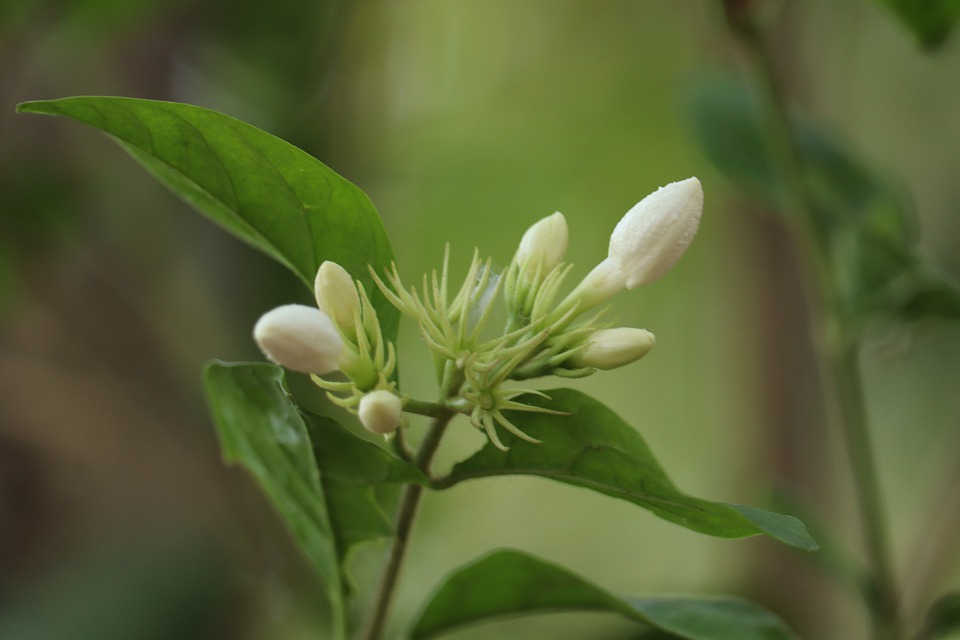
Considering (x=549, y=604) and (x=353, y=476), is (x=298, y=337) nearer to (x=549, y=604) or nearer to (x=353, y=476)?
(x=353, y=476)

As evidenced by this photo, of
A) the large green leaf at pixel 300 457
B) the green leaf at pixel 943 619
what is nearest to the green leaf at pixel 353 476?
the large green leaf at pixel 300 457

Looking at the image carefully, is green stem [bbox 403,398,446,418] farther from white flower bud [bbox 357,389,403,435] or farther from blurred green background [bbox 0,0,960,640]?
blurred green background [bbox 0,0,960,640]

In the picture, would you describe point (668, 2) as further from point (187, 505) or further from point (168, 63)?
point (187, 505)

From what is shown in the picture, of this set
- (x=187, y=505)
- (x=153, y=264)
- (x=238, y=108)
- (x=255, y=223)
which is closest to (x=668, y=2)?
(x=238, y=108)

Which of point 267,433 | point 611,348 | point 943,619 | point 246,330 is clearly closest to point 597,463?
point 611,348

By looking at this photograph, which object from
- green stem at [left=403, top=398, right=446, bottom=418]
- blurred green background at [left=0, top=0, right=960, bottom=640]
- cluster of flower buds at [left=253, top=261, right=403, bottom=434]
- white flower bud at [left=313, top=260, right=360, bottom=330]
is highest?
white flower bud at [left=313, top=260, right=360, bottom=330]

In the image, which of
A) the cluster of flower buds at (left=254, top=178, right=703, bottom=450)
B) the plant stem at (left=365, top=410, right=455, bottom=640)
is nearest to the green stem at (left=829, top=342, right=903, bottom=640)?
the cluster of flower buds at (left=254, top=178, right=703, bottom=450)
